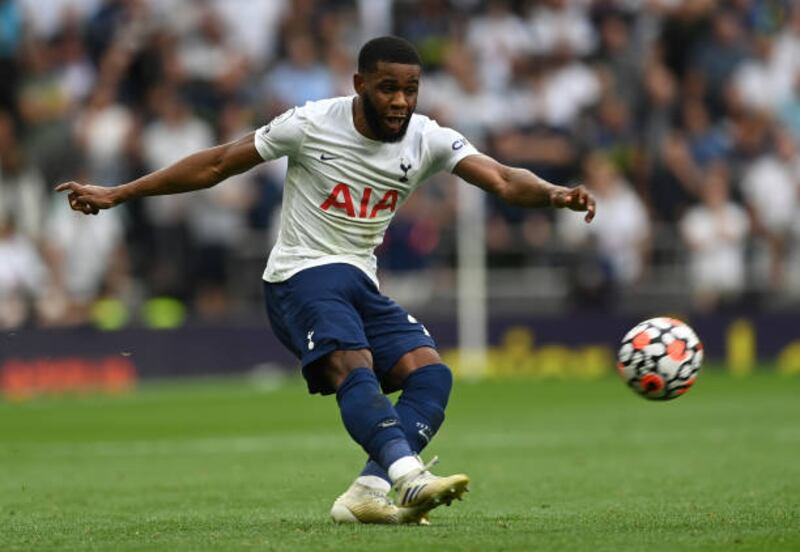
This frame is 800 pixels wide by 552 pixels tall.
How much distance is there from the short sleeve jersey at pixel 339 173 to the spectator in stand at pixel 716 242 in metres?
15.6

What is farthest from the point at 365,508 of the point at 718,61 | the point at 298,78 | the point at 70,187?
the point at 718,61

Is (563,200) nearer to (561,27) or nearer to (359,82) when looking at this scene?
(359,82)

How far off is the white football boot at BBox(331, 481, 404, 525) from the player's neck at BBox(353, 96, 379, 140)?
5.62 ft

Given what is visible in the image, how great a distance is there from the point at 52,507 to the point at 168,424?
292 inches

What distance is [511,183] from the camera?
8391 millimetres

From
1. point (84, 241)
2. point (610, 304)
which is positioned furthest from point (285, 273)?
point (610, 304)

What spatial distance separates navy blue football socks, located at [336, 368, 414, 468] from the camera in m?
8.06

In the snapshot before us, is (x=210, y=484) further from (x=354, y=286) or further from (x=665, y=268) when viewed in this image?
(x=665, y=268)

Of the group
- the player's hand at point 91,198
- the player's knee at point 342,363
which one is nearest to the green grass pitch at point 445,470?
the player's knee at point 342,363

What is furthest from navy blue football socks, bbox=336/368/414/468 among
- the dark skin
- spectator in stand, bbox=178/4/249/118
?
spectator in stand, bbox=178/4/249/118

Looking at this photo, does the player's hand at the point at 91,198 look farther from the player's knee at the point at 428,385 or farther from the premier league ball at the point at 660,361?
the premier league ball at the point at 660,361

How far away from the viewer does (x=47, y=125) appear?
21516 mm

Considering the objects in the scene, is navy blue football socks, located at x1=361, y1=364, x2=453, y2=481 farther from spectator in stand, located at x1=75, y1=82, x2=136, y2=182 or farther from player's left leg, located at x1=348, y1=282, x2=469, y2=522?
spectator in stand, located at x1=75, y1=82, x2=136, y2=182

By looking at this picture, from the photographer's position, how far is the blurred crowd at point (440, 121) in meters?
21.5
